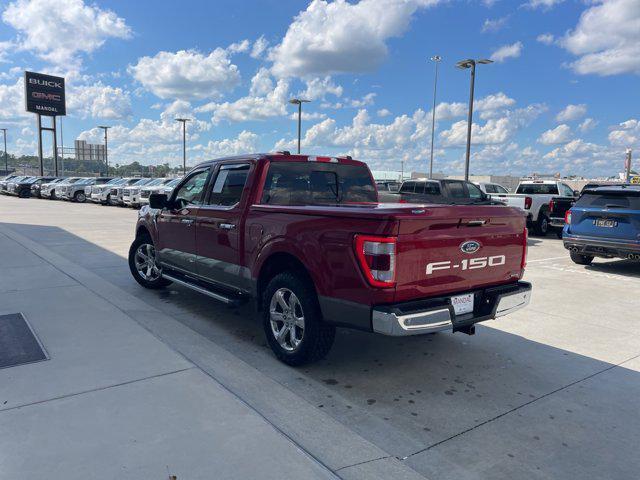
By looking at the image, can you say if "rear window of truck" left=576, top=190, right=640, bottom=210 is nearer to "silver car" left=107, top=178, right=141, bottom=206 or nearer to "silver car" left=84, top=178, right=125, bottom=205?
"silver car" left=107, top=178, right=141, bottom=206

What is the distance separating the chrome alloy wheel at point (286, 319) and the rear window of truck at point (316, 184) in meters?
1.06

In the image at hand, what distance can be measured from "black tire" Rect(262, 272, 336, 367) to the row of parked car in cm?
1833

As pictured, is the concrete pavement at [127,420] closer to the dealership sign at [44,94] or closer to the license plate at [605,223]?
the license plate at [605,223]

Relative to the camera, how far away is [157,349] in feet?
14.7

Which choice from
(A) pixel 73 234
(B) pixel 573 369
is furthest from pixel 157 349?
(A) pixel 73 234

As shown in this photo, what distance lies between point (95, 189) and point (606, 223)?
1068 inches

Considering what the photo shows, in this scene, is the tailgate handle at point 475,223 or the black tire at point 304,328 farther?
the black tire at point 304,328

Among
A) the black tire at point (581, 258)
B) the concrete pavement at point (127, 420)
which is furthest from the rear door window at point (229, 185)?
the black tire at point (581, 258)

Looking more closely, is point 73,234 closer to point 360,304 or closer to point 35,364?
point 35,364

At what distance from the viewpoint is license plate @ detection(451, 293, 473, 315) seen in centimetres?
387

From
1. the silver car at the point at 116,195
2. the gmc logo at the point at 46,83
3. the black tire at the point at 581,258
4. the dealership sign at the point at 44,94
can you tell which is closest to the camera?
the black tire at the point at 581,258

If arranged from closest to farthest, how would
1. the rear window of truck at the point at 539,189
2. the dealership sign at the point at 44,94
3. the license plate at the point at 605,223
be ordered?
1. the license plate at the point at 605,223
2. the rear window of truck at the point at 539,189
3. the dealership sign at the point at 44,94

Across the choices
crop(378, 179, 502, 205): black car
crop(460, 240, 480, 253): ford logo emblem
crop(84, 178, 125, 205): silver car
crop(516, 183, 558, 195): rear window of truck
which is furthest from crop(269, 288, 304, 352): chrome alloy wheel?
crop(84, 178, 125, 205): silver car

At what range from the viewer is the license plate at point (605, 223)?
8883 mm
